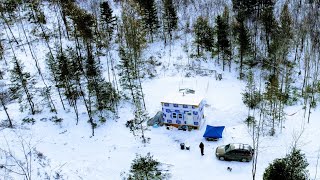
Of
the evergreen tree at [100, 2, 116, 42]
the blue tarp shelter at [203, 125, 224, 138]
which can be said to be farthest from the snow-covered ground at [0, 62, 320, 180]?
the evergreen tree at [100, 2, 116, 42]

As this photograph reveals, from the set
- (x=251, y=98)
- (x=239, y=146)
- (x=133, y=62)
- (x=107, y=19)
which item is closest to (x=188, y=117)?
(x=239, y=146)

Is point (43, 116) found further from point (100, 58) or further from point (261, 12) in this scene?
point (261, 12)

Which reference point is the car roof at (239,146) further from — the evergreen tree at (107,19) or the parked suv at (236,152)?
the evergreen tree at (107,19)

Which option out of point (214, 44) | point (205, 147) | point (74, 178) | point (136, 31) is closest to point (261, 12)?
point (214, 44)

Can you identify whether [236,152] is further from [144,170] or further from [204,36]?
[204,36]

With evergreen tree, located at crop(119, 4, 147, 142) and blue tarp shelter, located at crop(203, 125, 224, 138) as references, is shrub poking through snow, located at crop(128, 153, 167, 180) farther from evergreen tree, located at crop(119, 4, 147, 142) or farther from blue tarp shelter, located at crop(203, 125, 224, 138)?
blue tarp shelter, located at crop(203, 125, 224, 138)

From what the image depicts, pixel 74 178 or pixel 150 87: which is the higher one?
pixel 150 87

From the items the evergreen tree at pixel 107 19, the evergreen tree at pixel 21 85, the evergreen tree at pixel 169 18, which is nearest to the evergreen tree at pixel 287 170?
the evergreen tree at pixel 21 85
